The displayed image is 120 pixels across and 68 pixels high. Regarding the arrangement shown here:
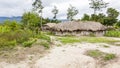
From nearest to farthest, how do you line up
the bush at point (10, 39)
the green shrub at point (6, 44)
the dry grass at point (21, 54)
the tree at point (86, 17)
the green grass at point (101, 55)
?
the dry grass at point (21, 54)
the green grass at point (101, 55)
the green shrub at point (6, 44)
the bush at point (10, 39)
the tree at point (86, 17)

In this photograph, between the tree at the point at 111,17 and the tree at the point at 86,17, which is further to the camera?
the tree at the point at 86,17

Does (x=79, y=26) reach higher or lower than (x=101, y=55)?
higher

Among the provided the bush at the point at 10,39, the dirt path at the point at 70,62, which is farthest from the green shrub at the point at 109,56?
the bush at the point at 10,39

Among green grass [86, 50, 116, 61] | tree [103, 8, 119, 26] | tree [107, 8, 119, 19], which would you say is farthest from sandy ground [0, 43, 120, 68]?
tree [107, 8, 119, 19]

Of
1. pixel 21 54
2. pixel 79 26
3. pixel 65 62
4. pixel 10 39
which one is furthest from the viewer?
pixel 79 26

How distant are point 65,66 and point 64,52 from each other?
5.05m

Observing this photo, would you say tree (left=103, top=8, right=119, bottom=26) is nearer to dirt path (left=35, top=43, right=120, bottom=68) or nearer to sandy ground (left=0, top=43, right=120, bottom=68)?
dirt path (left=35, top=43, right=120, bottom=68)

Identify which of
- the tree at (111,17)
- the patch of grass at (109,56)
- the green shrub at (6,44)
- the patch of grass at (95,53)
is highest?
the tree at (111,17)

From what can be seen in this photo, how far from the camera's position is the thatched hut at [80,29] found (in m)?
45.6

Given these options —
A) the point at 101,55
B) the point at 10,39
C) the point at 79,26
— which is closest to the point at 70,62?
the point at 101,55

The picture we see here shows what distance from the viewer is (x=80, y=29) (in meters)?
45.6

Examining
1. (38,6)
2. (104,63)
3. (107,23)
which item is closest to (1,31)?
(104,63)

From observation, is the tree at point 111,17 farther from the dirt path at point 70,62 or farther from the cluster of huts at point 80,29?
the dirt path at point 70,62

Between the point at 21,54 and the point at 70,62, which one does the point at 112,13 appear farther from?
the point at 70,62
